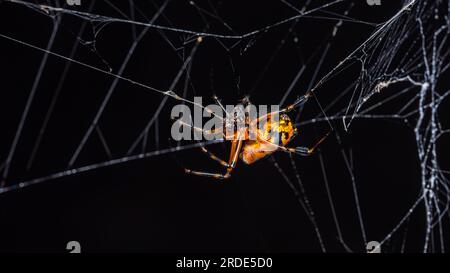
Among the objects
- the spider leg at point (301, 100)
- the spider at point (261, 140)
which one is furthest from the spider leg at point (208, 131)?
the spider leg at point (301, 100)

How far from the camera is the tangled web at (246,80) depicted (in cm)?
148

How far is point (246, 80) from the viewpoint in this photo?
1.71 m

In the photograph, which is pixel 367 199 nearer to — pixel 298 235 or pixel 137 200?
pixel 298 235

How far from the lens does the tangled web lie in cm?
148

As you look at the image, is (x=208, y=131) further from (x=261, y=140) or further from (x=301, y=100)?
(x=301, y=100)

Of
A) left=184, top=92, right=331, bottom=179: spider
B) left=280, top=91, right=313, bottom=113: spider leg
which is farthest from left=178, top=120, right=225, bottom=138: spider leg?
left=280, top=91, right=313, bottom=113: spider leg

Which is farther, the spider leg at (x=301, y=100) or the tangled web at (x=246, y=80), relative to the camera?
the tangled web at (x=246, y=80)

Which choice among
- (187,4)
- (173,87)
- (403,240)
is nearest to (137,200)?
(173,87)

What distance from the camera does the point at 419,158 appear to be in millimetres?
1926

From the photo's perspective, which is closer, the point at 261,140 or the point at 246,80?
the point at 261,140

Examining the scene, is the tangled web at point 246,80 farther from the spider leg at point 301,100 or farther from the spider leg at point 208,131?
the spider leg at point 301,100

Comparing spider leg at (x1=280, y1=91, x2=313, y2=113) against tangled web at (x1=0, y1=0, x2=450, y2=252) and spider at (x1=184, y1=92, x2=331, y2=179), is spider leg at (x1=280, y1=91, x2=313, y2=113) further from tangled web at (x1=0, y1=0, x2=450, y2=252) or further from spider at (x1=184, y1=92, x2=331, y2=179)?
tangled web at (x1=0, y1=0, x2=450, y2=252)

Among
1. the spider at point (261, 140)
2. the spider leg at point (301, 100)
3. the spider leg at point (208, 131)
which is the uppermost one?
the spider leg at point (301, 100)

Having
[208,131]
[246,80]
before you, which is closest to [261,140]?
[208,131]
